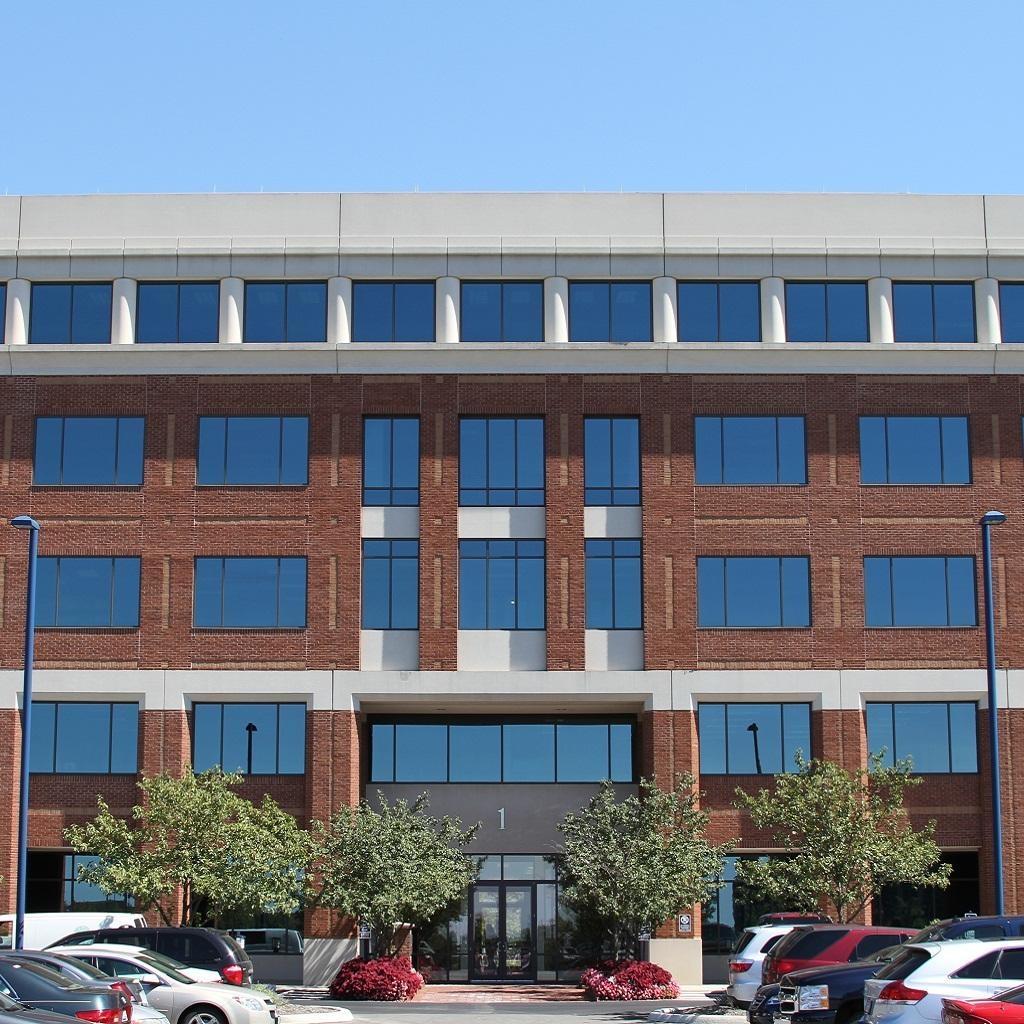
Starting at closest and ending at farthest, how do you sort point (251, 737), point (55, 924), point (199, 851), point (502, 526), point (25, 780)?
point (55, 924)
point (25, 780)
point (199, 851)
point (251, 737)
point (502, 526)

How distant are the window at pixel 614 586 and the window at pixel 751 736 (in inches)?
122

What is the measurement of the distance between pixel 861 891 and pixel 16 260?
2744 centimetres

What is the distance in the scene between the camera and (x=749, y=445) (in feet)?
145

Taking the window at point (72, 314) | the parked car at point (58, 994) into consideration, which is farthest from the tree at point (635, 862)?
the window at point (72, 314)

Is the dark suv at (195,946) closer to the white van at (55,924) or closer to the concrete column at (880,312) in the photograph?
the white van at (55,924)

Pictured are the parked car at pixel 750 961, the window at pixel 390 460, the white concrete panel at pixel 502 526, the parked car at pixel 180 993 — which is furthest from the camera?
the window at pixel 390 460

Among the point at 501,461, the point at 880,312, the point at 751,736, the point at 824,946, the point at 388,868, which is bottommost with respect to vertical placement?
the point at 824,946

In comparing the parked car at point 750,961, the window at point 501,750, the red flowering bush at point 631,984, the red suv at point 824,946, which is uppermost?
the window at point 501,750

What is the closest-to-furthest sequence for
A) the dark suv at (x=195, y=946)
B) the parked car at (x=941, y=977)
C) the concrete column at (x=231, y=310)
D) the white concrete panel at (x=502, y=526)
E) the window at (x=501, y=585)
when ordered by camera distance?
the parked car at (x=941, y=977)
the dark suv at (x=195, y=946)
the window at (x=501, y=585)
the white concrete panel at (x=502, y=526)
the concrete column at (x=231, y=310)

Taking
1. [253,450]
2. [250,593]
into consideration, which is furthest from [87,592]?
[253,450]

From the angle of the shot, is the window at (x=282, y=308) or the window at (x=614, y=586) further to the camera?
the window at (x=282, y=308)

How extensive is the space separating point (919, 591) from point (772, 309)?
27.8ft

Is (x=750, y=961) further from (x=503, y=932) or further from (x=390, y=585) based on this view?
(x=390, y=585)

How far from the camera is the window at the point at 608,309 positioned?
44469 millimetres
